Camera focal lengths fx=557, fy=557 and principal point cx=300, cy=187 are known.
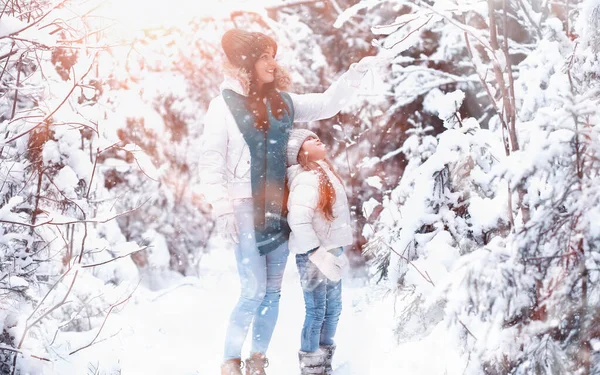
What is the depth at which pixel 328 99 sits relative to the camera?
3.61m

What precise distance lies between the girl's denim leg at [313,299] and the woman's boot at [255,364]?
0.28 metres

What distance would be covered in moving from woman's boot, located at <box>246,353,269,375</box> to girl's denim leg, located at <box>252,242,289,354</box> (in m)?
0.03

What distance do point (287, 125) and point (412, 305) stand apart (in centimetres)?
130

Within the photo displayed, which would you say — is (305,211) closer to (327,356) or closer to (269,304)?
(269,304)

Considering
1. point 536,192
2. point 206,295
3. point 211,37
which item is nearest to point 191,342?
point 206,295

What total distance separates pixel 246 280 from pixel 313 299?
0.45 m

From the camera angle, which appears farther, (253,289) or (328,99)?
(328,99)

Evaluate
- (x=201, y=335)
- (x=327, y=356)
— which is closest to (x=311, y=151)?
(x=327, y=356)

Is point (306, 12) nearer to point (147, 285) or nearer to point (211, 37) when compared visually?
point (211, 37)

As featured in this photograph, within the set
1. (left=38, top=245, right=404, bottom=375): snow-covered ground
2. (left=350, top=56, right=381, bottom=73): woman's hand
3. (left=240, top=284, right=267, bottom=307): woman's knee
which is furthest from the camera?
(left=38, top=245, right=404, bottom=375): snow-covered ground

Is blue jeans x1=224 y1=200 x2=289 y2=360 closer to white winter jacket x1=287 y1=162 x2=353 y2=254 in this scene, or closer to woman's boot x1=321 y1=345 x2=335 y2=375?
white winter jacket x1=287 y1=162 x2=353 y2=254

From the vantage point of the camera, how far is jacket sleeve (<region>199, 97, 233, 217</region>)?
10.4 feet

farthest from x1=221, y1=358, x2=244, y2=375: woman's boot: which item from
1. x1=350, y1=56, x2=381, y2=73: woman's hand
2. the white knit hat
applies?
x1=350, y1=56, x2=381, y2=73: woman's hand

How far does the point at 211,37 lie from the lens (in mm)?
7566
